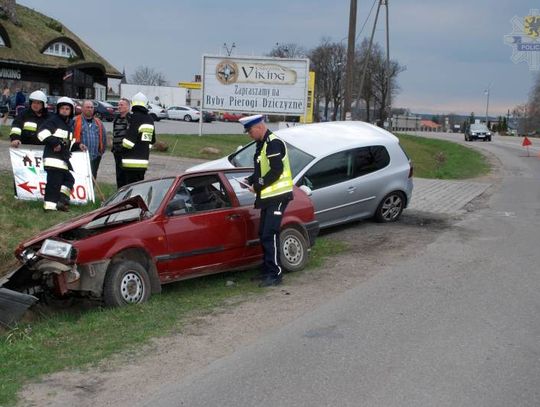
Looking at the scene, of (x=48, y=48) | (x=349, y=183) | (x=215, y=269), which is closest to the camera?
(x=215, y=269)

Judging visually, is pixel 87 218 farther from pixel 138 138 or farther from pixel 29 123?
pixel 29 123

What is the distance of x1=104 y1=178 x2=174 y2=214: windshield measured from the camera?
281 inches

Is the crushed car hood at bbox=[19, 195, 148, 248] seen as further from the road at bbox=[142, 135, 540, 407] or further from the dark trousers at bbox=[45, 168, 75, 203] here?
the dark trousers at bbox=[45, 168, 75, 203]

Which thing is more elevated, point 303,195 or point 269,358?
point 303,195

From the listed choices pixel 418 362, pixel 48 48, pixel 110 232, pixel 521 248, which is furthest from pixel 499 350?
pixel 48 48

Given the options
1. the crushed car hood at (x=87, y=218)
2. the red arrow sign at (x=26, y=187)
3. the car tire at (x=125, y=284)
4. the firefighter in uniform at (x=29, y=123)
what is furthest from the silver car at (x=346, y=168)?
the car tire at (x=125, y=284)

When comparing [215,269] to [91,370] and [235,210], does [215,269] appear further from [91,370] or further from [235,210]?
[91,370]

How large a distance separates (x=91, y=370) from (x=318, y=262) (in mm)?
4269

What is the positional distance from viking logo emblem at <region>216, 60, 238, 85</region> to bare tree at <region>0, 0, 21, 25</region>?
32.5 m

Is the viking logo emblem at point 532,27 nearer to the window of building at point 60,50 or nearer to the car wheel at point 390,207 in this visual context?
the car wheel at point 390,207

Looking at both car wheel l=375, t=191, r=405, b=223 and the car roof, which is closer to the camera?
the car roof

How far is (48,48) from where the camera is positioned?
53438 millimetres

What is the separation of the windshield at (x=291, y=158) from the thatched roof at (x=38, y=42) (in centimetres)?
4120

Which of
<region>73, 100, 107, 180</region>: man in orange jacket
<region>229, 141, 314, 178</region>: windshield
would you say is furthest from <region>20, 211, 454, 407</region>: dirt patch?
<region>73, 100, 107, 180</region>: man in orange jacket
